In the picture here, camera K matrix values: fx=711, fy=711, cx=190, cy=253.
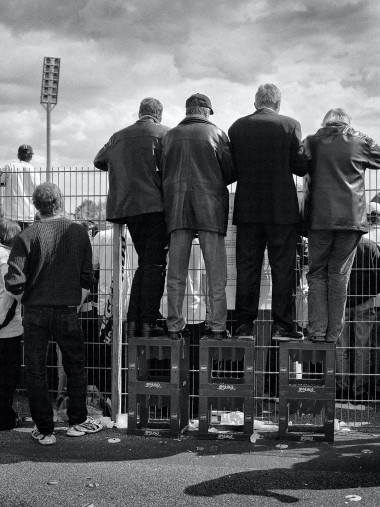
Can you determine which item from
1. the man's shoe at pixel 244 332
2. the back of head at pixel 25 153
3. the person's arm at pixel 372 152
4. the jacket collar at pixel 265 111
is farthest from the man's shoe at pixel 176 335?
the back of head at pixel 25 153

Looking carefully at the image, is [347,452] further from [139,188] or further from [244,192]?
[139,188]

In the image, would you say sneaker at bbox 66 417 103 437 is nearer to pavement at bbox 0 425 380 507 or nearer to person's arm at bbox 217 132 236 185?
pavement at bbox 0 425 380 507

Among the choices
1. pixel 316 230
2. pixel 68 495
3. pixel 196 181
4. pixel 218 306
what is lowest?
pixel 68 495

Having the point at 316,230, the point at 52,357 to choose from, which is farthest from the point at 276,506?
the point at 52,357

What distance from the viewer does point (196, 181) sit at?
5.87 m

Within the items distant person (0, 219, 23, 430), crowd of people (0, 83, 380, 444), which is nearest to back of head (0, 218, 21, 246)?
distant person (0, 219, 23, 430)

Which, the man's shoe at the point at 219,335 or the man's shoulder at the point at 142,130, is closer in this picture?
the man's shoe at the point at 219,335

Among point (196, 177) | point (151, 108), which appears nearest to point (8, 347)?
point (196, 177)

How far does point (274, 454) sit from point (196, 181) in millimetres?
2266

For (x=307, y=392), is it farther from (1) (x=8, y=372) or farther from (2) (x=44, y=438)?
(1) (x=8, y=372)

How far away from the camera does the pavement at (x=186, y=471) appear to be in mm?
4438

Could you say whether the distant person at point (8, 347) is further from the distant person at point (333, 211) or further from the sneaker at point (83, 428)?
the distant person at point (333, 211)

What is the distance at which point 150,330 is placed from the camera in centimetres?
612

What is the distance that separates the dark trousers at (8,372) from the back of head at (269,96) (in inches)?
117
